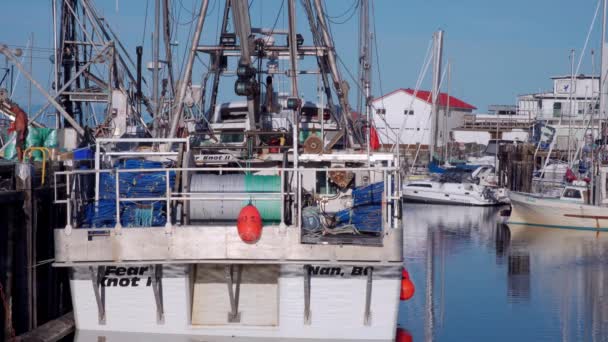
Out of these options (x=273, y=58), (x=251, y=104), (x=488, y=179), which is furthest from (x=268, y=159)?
(x=488, y=179)

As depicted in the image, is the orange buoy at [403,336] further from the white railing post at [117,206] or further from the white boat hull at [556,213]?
the white boat hull at [556,213]

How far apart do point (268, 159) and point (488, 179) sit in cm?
4208

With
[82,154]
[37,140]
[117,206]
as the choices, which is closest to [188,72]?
[82,154]

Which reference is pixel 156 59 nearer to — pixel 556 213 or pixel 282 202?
pixel 282 202

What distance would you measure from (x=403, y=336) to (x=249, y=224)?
6.87m

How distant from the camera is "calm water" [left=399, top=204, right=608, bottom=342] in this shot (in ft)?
67.9

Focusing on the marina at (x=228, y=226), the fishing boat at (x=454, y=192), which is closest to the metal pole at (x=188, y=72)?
the marina at (x=228, y=226)

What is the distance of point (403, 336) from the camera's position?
63.3 ft

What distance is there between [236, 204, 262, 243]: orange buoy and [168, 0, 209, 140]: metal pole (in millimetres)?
5262

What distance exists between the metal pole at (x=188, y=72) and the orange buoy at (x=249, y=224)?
5262mm

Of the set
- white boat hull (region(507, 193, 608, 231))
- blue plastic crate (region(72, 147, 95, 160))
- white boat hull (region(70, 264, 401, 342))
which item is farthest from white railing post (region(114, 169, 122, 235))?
white boat hull (region(507, 193, 608, 231))

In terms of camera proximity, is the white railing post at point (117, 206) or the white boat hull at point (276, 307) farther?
the white boat hull at point (276, 307)

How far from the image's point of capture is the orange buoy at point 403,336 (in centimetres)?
1896

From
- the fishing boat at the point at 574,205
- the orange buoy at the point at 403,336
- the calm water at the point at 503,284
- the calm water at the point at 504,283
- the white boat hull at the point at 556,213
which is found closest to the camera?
the orange buoy at the point at 403,336
